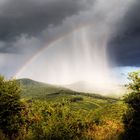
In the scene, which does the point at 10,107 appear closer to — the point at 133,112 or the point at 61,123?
the point at 61,123

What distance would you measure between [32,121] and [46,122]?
2589 millimetres

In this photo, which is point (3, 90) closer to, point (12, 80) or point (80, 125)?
point (12, 80)

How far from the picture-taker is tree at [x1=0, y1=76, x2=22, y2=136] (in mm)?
20719

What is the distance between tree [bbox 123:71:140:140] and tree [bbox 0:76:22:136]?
7.78 m

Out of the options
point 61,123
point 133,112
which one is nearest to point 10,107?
point 61,123

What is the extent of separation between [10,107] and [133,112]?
908 centimetres

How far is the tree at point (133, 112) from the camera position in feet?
61.4

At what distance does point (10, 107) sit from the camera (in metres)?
21.6

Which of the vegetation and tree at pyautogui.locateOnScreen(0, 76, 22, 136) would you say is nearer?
the vegetation

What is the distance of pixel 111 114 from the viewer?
2466 cm

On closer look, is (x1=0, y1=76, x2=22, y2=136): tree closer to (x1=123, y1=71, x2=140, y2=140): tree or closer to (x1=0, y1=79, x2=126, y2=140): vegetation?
(x1=0, y1=79, x2=126, y2=140): vegetation

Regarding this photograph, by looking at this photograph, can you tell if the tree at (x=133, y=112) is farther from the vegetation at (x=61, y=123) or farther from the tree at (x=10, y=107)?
the tree at (x=10, y=107)

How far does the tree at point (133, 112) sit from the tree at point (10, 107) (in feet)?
25.5

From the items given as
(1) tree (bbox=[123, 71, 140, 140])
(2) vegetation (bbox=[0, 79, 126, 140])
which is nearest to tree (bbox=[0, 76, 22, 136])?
(2) vegetation (bbox=[0, 79, 126, 140])
